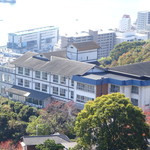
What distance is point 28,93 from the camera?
68.1 ft

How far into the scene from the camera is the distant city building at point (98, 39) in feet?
144

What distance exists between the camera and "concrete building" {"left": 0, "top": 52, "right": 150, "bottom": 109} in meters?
18.2

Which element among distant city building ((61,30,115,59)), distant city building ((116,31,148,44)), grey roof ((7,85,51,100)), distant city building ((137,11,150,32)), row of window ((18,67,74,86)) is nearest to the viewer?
row of window ((18,67,74,86))

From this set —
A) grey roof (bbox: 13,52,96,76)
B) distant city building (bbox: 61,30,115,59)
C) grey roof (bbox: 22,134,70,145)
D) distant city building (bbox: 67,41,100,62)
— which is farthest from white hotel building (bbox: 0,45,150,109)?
distant city building (bbox: 61,30,115,59)

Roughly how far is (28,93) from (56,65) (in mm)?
1557

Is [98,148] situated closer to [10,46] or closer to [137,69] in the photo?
[137,69]

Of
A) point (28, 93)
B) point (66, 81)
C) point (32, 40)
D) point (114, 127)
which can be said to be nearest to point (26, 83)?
point (28, 93)

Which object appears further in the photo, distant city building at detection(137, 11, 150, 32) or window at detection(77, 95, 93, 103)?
distant city building at detection(137, 11, 150, 32)

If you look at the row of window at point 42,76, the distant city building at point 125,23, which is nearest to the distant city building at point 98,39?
the distant city building at point 125,23

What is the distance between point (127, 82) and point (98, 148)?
5798 millimetres

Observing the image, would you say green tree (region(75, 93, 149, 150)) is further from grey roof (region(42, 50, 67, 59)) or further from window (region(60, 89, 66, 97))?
grey roof (region(42, 50, 67, 59))

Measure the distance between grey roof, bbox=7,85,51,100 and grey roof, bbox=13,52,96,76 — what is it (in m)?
0.91

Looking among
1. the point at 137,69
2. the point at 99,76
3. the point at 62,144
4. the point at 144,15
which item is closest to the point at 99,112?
the point at 62,144

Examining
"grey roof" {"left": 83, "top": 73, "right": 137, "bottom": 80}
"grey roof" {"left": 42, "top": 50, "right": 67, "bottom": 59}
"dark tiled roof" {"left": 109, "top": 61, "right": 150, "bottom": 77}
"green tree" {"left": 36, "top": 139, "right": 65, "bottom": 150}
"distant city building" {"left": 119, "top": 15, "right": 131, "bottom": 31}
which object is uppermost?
"grey roof" {"left": 42, "top": 50, "right": 67, "bottom": 59}
